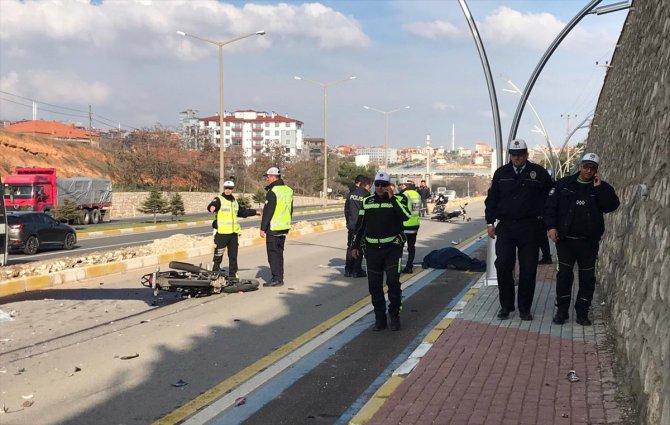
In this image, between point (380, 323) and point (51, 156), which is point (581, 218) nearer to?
point (380, 323)

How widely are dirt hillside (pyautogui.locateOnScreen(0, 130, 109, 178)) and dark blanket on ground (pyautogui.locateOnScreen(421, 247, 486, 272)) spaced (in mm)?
47353

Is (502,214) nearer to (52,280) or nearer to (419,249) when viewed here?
(52,280)

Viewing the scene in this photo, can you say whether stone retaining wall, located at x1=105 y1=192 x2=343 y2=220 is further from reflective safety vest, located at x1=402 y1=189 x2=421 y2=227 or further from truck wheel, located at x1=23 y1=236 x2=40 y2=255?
reflective safety vest, located at x1=402 y1=189 x2=421 y2=227

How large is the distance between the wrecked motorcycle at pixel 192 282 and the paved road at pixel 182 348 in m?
0.22

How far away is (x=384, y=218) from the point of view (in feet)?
25.1

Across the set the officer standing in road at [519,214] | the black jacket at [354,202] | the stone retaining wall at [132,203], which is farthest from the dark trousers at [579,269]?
the stone retaining wall at [132,203]

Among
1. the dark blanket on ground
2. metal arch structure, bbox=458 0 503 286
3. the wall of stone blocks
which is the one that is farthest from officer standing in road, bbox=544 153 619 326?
the dark blanket on ground

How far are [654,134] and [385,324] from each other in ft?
12.4

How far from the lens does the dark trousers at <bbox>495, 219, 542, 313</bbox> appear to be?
736 centimetres

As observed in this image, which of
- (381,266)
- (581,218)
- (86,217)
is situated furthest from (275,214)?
(86,217)

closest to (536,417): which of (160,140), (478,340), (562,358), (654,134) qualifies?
(562,358)

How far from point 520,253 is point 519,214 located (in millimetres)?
449

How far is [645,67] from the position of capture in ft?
24.2

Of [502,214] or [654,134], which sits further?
[502,214]
